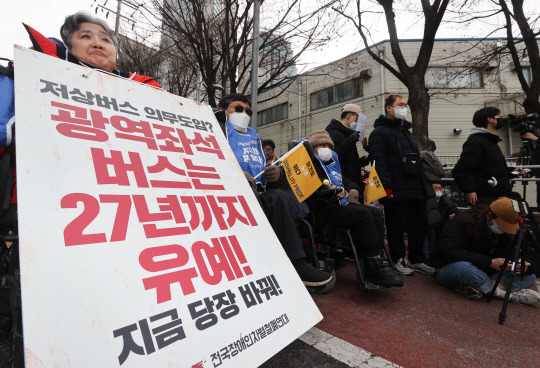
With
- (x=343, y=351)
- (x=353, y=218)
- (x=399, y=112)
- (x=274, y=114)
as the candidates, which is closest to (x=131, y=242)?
(x=343, y=351)

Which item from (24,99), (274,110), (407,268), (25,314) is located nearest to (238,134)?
(24,99)

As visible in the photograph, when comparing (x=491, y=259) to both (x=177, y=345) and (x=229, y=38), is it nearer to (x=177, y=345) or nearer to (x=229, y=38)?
(x=177, y=345)

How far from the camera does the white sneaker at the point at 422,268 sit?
3385mm

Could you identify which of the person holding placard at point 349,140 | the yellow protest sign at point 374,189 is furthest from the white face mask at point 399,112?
the yellow protest sign at point 374,189

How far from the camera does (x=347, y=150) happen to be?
11.6 feet

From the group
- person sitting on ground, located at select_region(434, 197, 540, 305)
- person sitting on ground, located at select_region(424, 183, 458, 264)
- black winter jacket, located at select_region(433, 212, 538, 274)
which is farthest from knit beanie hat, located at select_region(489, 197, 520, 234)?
person sitting on ground, located at select_region(424, 183, 458, 264)

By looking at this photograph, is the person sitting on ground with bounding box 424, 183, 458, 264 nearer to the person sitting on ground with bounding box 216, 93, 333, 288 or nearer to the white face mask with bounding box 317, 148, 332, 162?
the white face mask with bounding box 317, 148, 332, 162

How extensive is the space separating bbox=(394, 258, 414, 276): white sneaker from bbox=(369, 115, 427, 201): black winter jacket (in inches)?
28.7

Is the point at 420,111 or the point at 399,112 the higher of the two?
the point at 420,111

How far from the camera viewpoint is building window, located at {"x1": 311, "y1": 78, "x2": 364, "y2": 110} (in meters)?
16.0

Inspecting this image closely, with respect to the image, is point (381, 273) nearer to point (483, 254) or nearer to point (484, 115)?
point (483, 254)

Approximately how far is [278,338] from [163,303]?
0.50 meters

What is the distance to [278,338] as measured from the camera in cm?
122

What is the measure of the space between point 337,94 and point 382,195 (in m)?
15.0
